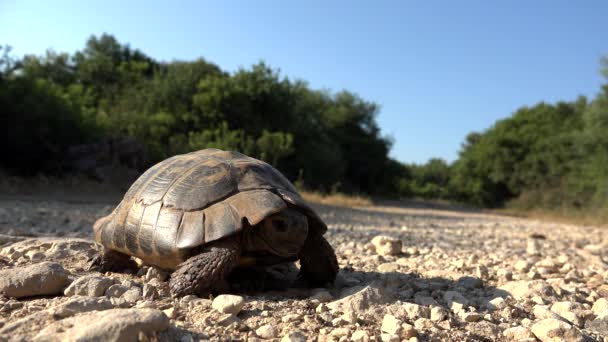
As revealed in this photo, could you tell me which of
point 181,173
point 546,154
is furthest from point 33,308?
point 546,154

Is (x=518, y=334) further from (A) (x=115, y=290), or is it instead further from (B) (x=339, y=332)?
(A) (x=115, y=290)

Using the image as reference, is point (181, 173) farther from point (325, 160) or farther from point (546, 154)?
point (546, 154)

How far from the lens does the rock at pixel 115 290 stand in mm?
2891

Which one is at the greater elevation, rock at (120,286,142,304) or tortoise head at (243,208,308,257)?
tortoise head at (243,208,308,257)

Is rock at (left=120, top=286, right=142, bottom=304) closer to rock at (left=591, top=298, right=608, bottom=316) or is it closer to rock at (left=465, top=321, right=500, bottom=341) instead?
rock at (left=465, top=321, right=500, bottom=341)

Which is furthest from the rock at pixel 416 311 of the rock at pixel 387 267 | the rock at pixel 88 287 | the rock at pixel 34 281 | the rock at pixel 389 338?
the rock at pixel 34 281

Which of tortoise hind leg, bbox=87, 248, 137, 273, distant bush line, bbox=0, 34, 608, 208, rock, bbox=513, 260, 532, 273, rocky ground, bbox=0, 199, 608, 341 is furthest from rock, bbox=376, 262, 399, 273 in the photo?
distant bush line, bbox=0, 34, 608, 208

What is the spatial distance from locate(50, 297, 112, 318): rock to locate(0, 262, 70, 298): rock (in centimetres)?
51

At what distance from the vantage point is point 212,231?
9.87ft

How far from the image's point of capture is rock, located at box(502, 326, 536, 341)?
2.65m

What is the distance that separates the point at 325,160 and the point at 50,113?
14.8 m

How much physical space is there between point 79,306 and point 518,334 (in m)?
2.45

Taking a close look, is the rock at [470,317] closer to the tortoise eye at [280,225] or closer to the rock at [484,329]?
the rock at [484,329]

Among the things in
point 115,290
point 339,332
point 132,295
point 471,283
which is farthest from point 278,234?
point 471,283
